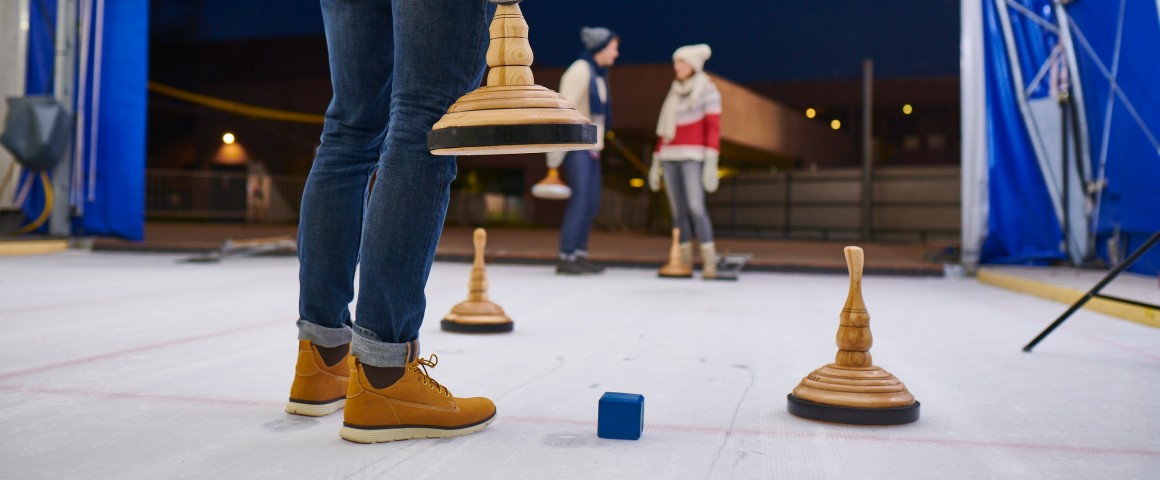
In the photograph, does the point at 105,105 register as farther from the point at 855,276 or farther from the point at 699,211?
the point at 855,276

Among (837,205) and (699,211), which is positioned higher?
(837,205)

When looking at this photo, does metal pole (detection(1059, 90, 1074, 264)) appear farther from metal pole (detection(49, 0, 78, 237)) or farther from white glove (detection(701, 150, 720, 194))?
metal pole (detection(49, 0, 78, 237))

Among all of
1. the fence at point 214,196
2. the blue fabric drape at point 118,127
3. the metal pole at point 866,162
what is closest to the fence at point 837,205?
the metal pole at point 866,162

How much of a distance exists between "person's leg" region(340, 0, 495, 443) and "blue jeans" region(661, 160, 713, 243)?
4.24 m

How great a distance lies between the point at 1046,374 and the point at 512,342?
1.45 meters

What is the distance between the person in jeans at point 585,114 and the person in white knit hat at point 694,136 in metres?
0.43

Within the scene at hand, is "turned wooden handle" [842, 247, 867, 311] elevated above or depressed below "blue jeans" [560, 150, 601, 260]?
below

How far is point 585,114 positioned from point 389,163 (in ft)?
14.0

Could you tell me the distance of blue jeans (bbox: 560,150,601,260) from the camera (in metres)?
5.57

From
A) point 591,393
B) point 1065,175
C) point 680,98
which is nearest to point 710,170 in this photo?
point 680,98

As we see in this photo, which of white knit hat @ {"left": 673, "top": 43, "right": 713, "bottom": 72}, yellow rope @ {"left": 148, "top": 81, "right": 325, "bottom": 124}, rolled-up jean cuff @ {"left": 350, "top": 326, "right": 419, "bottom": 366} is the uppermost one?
yellow rope @ {"left": 148, "top": 81, "right": 325, "bottom": 124}

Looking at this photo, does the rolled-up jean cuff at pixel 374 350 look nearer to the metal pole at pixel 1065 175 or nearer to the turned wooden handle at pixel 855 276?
the turned wooden handle at pixel 855 276

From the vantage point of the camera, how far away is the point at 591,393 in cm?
181

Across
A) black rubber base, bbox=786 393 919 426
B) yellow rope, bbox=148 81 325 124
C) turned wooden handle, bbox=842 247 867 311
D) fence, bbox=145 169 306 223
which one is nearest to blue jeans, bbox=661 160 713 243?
turned wooden handle, bbox=842 247 867 311
